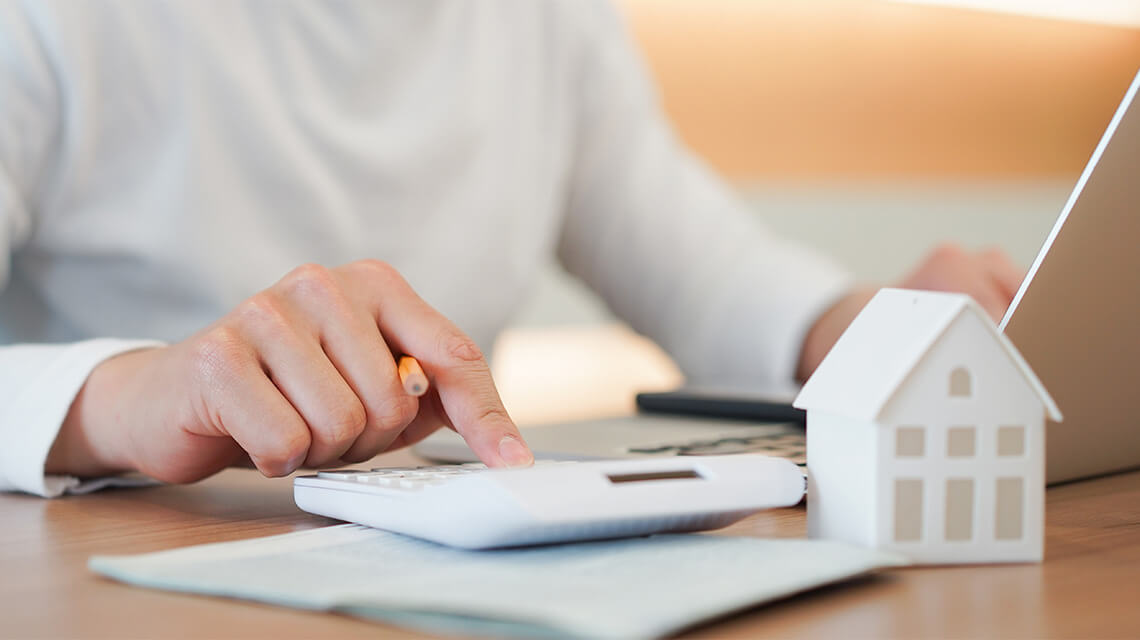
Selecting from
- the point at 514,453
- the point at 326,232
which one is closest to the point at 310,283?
the point at 514,453

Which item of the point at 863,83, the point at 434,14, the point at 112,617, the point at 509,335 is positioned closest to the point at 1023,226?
the point at 863,83

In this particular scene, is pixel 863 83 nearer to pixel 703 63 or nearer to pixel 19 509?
pixel 703 63

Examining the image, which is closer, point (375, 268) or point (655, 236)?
point (375, 268)

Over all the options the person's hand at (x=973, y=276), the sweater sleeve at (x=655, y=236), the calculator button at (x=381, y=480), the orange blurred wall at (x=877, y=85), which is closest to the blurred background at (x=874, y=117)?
the orange blurred wall at (x=877, y=85)

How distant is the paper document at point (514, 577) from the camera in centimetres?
28

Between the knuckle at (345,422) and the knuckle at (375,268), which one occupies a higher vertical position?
the knuckle at (375,268)

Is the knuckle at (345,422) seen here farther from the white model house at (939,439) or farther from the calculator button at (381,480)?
the white model house at (939,439)

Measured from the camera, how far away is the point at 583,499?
34 centimetres

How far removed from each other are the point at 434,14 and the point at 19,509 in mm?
724

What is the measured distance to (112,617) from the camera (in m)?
0.32

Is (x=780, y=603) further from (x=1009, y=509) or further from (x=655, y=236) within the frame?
(x=655, y=236)

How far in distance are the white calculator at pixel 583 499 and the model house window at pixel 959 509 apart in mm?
52

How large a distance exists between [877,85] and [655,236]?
7.19 feet

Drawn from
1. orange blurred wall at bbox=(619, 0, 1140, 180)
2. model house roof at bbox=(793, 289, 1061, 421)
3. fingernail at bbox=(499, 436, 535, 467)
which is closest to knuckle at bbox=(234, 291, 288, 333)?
fingernail at bbox=(499, 436, 535, 467)
